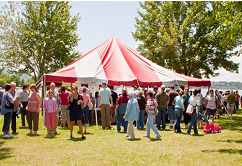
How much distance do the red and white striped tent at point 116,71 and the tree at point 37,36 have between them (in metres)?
10.7

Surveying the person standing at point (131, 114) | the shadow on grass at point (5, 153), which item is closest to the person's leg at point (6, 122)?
the shadow on grass at point (5, 153)

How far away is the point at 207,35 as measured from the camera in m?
23.1

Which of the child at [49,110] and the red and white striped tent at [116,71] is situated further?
the red and white striped tent at [116,71]

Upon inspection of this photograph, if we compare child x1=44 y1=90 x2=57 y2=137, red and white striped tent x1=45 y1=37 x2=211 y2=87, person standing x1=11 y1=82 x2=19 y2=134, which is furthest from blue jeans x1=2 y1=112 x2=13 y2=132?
red and white striped tent x1=45 y1=37 x2=211 y2=87

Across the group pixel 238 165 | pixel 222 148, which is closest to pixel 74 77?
pixel 222 148

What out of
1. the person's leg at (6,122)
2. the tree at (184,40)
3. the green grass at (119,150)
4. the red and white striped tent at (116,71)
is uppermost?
the tree at (184,40)

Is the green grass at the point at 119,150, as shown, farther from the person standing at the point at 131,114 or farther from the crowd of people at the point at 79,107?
the crowd of people at the point at 79,107

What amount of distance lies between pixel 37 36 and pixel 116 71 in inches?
544

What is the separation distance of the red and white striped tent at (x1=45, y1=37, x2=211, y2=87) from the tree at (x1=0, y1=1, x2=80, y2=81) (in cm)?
1073

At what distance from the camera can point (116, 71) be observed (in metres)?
13.0

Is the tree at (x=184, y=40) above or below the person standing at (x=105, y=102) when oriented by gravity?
above

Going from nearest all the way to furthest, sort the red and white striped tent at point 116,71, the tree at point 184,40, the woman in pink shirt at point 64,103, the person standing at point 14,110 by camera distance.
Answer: the person standing at point 14,110 → the woman in pink shirt at point 64,103 → the red and white striped tent at point 116,71 → the tree at point 184,40

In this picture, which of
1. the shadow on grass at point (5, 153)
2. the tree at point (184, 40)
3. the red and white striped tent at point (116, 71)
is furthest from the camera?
the tree at point (184, 40)

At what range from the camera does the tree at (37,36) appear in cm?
2434
